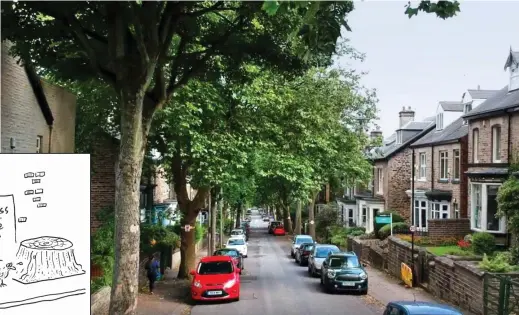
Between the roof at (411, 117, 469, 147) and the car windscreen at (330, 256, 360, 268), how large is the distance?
1523cm

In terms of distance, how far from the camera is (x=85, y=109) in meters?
23.2

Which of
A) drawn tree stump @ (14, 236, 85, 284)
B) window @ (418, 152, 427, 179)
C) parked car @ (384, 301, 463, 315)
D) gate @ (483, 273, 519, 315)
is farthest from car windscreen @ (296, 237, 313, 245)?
drawn tree stump @ (14, 236, 85, 284)

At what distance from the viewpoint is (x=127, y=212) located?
34.8 feet

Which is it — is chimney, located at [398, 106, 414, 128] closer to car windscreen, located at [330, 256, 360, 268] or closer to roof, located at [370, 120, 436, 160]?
roof, located at [370, 120, 436, 160]

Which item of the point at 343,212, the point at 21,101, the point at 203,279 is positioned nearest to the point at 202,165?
the point at 203,279

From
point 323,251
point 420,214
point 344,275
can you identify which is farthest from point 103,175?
point 420,214

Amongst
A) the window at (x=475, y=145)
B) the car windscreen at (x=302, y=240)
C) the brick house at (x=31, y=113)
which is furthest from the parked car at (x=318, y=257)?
the brick house at (x=31, y=113)

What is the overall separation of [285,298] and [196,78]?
9620 millimetres

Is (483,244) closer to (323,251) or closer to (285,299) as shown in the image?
(323,251)

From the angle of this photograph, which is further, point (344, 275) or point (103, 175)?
point (103, 175)

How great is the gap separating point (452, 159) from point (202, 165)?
21716mm

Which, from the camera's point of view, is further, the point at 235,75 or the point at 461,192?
the point at 461,192

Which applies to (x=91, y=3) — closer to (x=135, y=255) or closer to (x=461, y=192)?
(x=135, y=255)

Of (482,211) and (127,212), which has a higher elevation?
(127,212)
